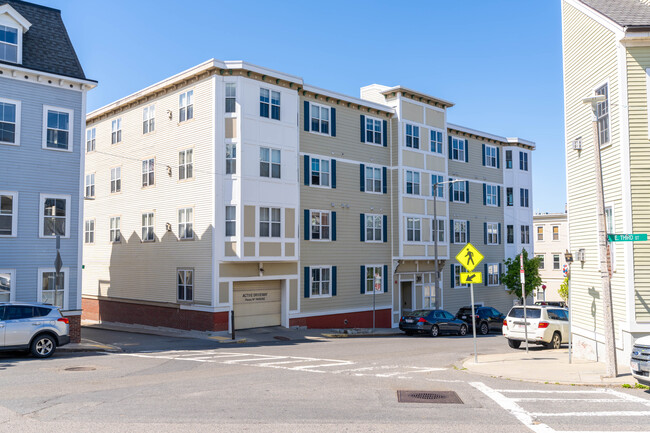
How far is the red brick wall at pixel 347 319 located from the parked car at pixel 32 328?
13888 millimetres

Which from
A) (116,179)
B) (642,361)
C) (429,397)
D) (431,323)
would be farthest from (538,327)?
(116,179)

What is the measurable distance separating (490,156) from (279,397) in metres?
38.0

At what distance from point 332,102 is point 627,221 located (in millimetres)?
20371

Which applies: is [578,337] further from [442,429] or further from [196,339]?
[196,339]

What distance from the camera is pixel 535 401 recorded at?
38.5 feet

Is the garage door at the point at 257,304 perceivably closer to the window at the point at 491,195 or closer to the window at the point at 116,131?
the window at the point at 116,131

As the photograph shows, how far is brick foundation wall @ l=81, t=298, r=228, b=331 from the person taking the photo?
27938 millimetres

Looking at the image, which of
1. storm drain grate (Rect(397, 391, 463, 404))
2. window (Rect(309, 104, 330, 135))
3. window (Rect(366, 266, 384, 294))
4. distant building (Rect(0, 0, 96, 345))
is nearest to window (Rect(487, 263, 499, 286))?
window (Rect(366, 266, 384, 294))

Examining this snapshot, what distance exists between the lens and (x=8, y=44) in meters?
23.1

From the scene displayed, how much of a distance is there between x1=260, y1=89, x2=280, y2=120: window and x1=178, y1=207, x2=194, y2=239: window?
19.6ft

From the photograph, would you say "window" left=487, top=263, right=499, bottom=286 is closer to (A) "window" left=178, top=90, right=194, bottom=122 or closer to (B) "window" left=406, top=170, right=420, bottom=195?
(B) "window" left=406, top=170, right=420, bottom=195

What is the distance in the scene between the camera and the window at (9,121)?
22.7m

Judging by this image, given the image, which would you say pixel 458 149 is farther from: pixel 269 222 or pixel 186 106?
pixel 186 106

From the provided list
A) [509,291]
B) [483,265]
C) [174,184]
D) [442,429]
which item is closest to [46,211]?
[174,184]
